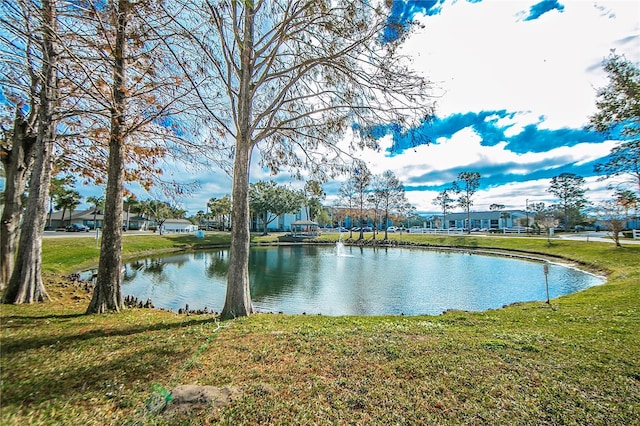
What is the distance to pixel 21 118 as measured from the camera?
6793 millimetres

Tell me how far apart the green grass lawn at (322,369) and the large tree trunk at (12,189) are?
221 cm

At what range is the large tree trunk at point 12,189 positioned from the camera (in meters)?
7.15

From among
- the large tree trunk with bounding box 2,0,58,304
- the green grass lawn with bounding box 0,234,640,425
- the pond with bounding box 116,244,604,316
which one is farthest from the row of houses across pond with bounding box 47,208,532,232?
the green grass lawn with bounding box 0,234,640,425

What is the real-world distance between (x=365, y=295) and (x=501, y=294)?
6227 mm

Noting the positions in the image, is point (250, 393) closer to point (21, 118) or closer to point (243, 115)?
point (243, 115)

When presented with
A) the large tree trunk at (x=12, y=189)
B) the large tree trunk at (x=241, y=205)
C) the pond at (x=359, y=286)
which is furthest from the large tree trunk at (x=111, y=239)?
the pond at (x=359, y=286)

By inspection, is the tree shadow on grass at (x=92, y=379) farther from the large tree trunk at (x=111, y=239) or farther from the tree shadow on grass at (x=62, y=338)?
the large tree trunk at (x=111, y=239)

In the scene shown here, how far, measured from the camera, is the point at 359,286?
14461 mm

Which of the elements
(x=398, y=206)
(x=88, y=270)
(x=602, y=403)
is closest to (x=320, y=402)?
(x=602, y=403)

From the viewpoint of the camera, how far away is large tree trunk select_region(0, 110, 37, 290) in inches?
282

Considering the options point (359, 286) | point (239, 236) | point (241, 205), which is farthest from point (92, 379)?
point (359, 286)

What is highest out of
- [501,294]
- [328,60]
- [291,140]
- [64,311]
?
[328,60]

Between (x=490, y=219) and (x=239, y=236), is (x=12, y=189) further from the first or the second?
(x=490, y=219)

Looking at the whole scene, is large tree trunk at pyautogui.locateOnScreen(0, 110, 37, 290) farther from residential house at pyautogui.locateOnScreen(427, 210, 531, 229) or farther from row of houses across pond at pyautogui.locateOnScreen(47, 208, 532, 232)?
residential house at pyautogui.locateOnScreen(427, 210, 531, 229)
